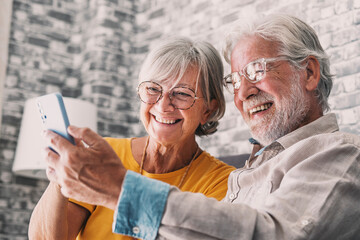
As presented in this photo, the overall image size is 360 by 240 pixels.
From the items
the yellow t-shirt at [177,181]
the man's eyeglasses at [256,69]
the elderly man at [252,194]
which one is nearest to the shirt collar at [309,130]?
the elderly man at [252,194]

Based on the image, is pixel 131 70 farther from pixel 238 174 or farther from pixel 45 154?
pixel 45 154

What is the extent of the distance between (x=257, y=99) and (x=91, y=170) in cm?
79

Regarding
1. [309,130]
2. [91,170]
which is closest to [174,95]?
[309,130]

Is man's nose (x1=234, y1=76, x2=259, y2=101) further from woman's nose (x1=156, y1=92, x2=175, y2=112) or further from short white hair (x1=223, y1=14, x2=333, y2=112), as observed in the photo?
woman's nose (x1=156, y1=92, x2=175, y2=112)

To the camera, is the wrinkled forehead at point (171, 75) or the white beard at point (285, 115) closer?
the white beard at point (285, 115)

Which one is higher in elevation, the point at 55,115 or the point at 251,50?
the point at 251,50

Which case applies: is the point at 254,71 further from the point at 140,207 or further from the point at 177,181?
the point at 140,207

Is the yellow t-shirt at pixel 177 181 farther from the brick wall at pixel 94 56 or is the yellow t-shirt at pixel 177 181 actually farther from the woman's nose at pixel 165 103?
the brick wall at pixel 94 56

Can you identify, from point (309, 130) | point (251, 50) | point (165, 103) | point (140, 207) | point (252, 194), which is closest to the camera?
point (140, 207)

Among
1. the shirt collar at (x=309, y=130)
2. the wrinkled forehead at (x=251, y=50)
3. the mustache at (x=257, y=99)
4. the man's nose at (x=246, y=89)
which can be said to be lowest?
the shirt collar at (x=309, y=130)

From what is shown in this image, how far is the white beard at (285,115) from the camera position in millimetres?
1502

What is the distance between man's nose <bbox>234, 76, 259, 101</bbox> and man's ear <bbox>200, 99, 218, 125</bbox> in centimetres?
31

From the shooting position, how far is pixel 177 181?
183 cm

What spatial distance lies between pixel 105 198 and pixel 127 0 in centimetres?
278
